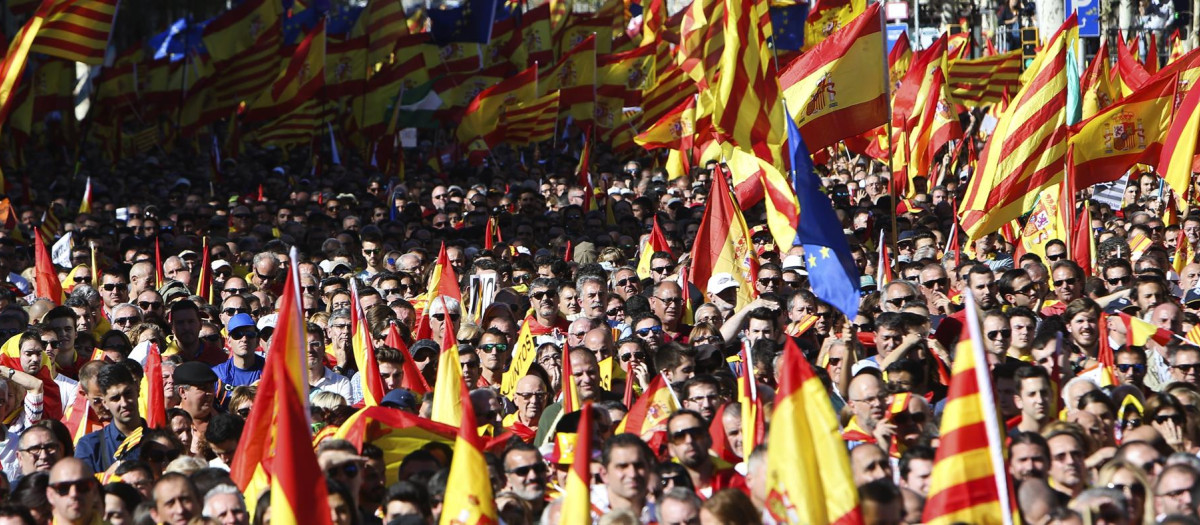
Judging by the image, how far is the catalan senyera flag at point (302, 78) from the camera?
23.5 m

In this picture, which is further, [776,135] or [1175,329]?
[776,135]

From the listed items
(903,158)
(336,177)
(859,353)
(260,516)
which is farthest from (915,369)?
(336,177)

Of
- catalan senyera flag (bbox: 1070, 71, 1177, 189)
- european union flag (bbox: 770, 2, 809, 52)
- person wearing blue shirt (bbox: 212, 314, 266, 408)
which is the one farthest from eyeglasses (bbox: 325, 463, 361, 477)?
european union flag (bbox: 770, 2, 809, 52)

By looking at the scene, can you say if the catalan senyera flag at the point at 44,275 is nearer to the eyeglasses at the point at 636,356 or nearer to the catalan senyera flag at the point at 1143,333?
the eyeglasses at the point at 636,356

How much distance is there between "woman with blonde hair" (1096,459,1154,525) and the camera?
5711mm

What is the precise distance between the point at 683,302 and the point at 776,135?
1.31 metres

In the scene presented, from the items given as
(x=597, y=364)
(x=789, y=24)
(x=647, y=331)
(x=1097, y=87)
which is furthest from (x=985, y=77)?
(x=597, y=364)

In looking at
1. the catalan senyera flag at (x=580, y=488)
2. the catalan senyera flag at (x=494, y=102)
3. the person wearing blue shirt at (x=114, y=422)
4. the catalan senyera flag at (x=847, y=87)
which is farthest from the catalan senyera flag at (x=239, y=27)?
the catalan senyera flag at (x=580, y=488)

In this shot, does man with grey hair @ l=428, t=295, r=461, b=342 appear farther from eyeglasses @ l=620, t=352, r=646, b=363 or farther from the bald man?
the bald man

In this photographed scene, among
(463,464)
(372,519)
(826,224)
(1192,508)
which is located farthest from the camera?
(826,224)

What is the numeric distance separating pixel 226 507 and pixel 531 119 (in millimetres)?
16232

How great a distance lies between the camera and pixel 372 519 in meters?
6.58

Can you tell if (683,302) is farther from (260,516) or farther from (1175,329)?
(260,516)

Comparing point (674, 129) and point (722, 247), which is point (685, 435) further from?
point (674, 129)
